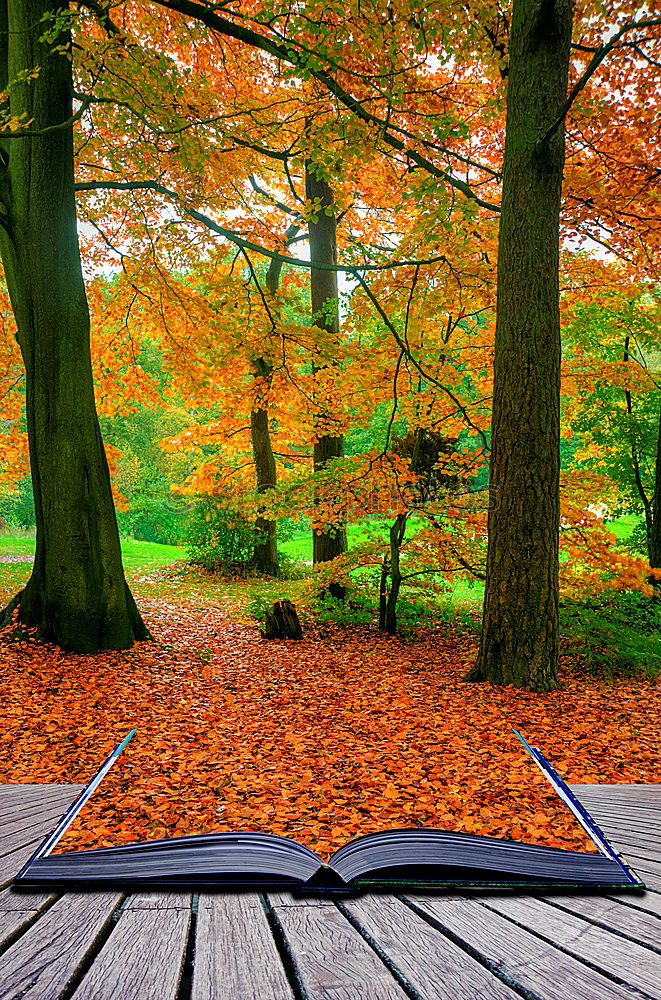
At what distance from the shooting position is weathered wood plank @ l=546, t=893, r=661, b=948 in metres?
1.22

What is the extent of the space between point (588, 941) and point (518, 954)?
157 millimetres

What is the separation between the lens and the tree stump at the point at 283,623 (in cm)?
780

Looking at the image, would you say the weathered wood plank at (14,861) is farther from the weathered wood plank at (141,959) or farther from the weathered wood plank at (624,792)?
the weathered wood plank at (624,792)

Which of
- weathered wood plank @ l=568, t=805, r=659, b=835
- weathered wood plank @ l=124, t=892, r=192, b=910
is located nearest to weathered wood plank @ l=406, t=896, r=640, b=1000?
weathered wood plank @ l=124, t=892, r=192, b=910

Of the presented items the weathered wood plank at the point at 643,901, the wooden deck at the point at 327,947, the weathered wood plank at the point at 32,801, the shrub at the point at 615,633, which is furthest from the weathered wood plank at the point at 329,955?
the shrub at the point at 615,633

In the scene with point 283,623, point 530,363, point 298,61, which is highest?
point 298,61

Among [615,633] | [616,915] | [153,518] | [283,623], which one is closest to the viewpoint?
[616,915]

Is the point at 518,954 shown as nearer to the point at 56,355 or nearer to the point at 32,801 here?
the point at 32,801

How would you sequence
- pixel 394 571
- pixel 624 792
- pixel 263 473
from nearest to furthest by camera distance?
pixel 624 792 → pixel 394 571 → pixel 263 473

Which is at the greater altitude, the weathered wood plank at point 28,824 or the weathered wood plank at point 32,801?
the weathered wood plank at point 28,824

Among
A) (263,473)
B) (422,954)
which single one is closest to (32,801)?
(422,954)

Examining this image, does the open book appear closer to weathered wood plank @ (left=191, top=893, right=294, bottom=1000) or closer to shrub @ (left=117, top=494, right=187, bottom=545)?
weathered wood plank @ (left=191, top=893, right=294, bottom=1000)

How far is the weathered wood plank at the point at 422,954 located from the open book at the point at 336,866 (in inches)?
3.3

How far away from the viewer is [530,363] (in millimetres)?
5074
